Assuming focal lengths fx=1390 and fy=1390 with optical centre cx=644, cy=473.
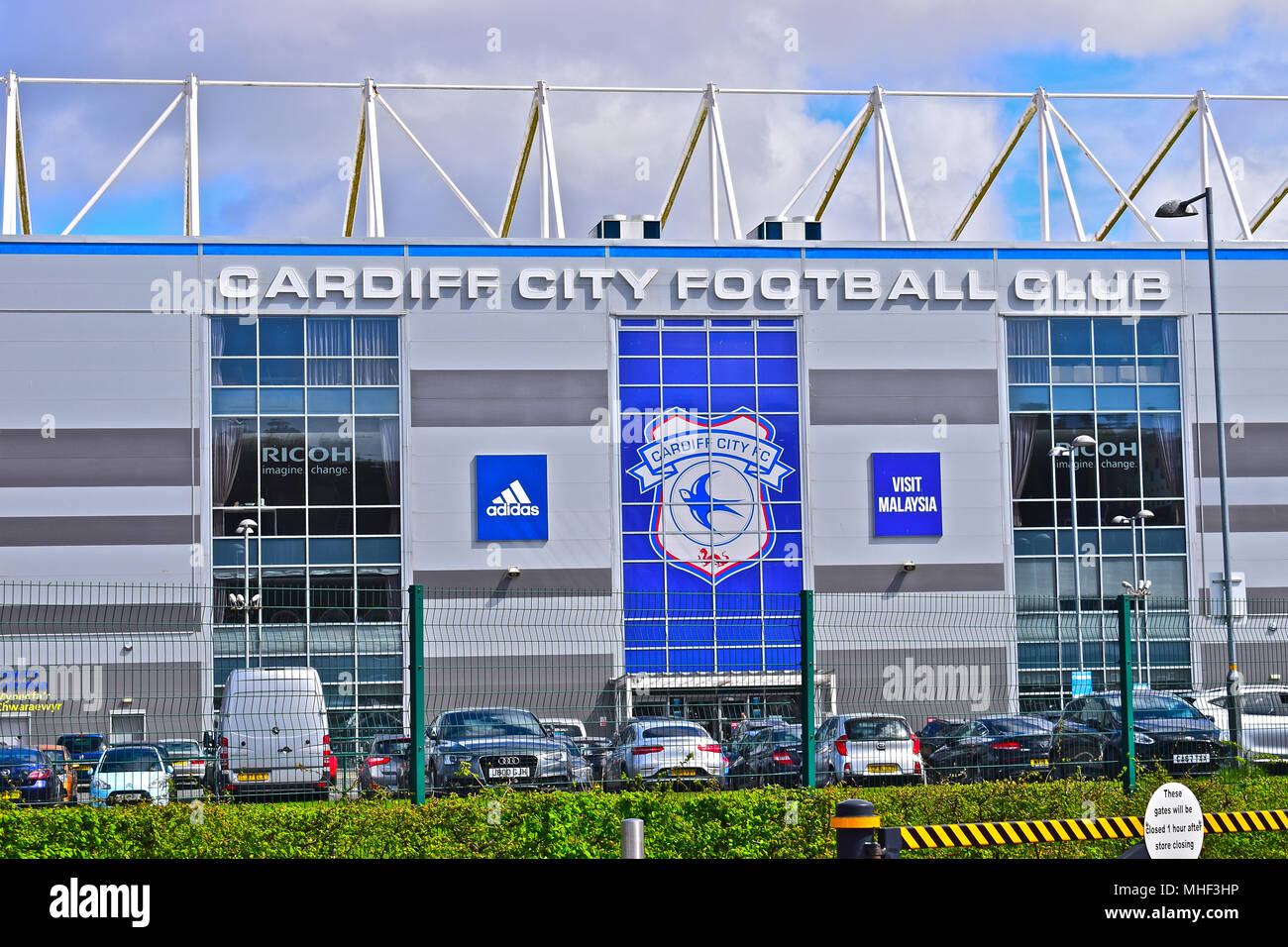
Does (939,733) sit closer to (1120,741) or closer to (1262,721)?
(1120,741)

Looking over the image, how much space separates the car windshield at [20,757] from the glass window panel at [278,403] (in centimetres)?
2824

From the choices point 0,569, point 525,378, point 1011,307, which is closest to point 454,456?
point 525,378

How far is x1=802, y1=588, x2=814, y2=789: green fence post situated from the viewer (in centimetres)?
1145

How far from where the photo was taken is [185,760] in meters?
11.3

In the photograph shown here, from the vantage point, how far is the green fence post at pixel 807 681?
11445mm

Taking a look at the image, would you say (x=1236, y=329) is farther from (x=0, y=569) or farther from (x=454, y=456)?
(x=0, y=569)

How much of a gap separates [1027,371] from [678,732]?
106ft

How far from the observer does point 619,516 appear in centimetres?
4056

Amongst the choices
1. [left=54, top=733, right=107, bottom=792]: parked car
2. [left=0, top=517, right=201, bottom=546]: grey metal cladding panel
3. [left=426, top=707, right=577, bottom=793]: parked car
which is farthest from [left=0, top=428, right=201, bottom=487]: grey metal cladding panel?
[left=426, top=707, right=577, bottom=793]: parked car

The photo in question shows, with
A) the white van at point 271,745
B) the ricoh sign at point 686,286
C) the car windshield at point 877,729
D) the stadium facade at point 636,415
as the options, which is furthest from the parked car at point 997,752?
the ricoh sign at point 686,286

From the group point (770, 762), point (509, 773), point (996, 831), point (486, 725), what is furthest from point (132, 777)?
point (996, 831)

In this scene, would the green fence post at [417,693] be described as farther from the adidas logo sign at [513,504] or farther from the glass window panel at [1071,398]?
the glass window panel at [1071,398]
